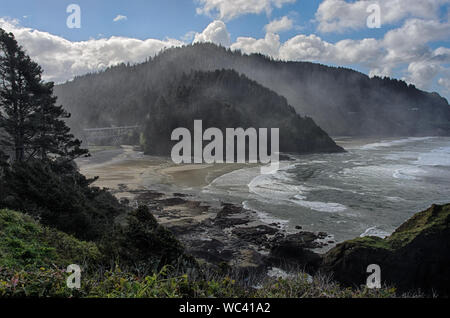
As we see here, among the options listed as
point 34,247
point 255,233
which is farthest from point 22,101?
point 255,233

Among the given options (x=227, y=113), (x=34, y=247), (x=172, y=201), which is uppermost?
(x=227, y=113)

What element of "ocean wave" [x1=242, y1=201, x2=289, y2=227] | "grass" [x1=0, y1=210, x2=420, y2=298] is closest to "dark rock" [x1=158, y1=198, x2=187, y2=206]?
"ocean wave" [x1=242, y1=201, x2=289, y2=227]

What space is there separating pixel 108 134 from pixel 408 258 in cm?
13655

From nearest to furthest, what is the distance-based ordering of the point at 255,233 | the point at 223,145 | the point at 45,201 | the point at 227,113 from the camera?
the point at 45,201, the point at 255,233, the point at 223,145, the point at 227,113

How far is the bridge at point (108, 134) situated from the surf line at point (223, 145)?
157 ft

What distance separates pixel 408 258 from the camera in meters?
13.0

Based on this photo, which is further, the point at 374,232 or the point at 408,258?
the point at 374,232

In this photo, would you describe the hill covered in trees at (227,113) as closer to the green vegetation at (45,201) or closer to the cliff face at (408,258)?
the cliff face at (408,258)

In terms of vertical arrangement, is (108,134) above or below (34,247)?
above

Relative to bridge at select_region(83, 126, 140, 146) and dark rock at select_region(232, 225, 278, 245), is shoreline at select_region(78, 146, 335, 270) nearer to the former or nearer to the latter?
dark rock at select_region(232, 225, 278, 245)

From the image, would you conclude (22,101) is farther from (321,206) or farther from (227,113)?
(227,113)

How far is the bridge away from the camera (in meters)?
126

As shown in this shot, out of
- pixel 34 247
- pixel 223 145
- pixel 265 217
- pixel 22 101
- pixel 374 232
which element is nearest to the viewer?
pixel 34 247

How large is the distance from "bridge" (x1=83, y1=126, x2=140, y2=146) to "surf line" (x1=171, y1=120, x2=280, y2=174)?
47815 millimetres
